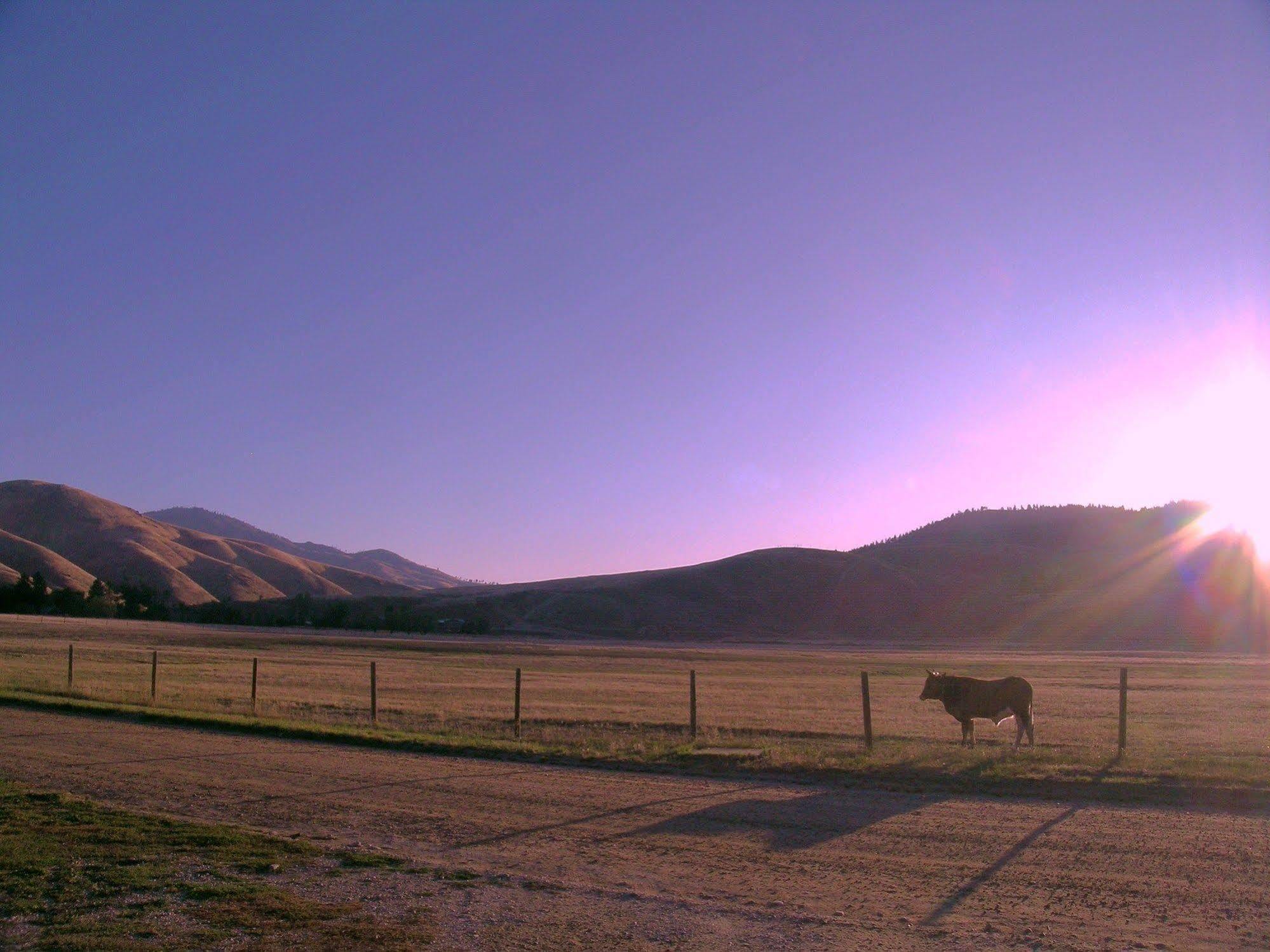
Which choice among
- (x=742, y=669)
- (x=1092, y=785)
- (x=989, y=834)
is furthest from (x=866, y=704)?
(x=742, y=669)

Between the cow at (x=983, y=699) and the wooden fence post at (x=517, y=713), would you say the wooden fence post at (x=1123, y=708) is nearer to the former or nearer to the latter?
the cow at (x=983, y=699)

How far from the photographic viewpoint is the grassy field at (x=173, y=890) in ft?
25.4

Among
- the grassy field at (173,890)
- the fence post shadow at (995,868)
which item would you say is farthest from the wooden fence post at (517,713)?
the fence post shadow at (995,868)

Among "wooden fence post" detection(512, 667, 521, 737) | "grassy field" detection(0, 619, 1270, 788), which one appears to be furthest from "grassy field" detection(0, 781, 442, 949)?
"wooden fence post" detection(512, 667, 521, 737)

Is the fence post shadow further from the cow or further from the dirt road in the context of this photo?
the cow

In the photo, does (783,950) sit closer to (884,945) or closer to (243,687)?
(884,945)

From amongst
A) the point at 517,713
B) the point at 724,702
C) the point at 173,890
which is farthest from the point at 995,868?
the point at 724,702

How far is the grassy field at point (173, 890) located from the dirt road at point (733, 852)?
731 mm

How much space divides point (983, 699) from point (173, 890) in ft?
54.1

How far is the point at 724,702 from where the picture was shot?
111 feet

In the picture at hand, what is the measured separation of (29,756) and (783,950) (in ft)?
49.8

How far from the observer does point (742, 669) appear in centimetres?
6009

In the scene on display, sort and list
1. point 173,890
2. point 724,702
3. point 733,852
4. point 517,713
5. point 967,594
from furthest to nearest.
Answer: point 967,594
point 724,702
point 517,713
point 733,852
point 173,890

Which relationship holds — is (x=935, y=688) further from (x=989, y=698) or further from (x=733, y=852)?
(x=733, y=852)
